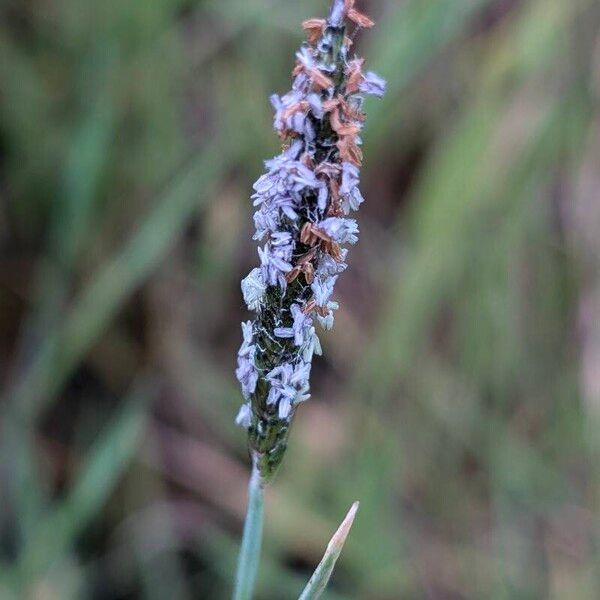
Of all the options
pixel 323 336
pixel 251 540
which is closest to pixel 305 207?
pixel 251 540

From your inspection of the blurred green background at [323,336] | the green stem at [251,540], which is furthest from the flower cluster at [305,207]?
the blurred green background at [323,336]

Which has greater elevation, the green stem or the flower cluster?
the flower cluster

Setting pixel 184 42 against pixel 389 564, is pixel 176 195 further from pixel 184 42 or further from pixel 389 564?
pixel 389 564

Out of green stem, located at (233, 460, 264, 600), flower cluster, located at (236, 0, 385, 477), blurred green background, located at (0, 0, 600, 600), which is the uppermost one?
blurred green background, located at (0, 0, 600, 600)

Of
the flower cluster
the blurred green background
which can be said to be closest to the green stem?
the flower cluster

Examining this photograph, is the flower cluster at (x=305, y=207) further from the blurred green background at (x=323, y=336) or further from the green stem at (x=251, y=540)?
the blurred green background at (x=323, y=336)

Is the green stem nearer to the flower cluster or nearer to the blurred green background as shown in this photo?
the flower cluster

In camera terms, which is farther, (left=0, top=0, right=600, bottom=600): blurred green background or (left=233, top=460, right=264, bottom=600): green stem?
(left=0, top=0, right=600, bottom=600): blurred green background
